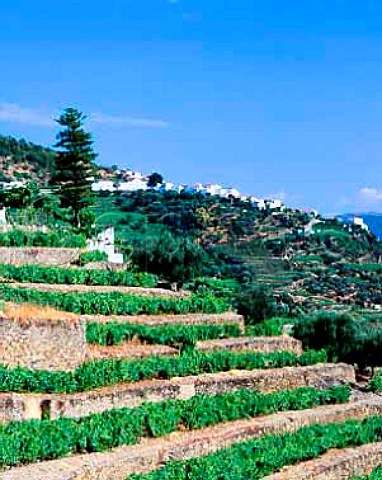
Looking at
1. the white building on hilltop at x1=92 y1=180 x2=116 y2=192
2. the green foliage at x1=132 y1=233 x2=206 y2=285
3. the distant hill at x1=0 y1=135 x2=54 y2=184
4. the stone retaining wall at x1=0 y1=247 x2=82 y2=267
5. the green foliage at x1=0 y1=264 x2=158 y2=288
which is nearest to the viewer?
the green foliage at x1=0 y1=264 x2=158 y2=288

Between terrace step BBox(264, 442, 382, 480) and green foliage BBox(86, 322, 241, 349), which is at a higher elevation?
green foliage BBox(86, 322, 241, 349)

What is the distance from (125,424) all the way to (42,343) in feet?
6.87

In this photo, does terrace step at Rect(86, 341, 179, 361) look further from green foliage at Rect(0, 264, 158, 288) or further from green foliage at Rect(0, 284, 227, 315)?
green foliage at Rect(0, 264, 158, 288)

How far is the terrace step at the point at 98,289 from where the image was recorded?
61.6ft

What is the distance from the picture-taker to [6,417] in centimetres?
1220

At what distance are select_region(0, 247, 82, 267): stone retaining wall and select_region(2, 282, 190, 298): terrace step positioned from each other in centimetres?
163

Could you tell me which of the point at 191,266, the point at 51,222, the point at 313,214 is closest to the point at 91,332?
the point at 191,266

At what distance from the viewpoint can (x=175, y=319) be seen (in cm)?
1877

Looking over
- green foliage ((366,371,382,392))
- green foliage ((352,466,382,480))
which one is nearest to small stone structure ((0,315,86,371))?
green foliage ((352,466,382,480))

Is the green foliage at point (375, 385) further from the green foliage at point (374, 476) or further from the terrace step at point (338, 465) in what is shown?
the green foliage at point (374, 476)

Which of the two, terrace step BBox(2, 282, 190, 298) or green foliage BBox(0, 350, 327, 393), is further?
terrace step BBox(2, 282, 190, 298)

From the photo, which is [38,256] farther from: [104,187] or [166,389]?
[104,187]

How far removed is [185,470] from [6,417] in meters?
2.44

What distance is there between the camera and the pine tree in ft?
105
